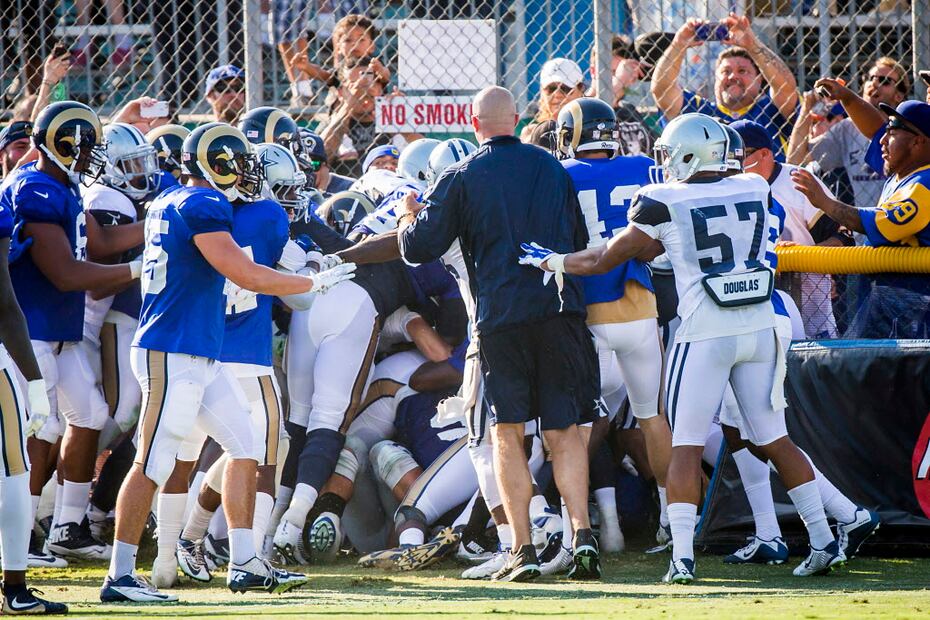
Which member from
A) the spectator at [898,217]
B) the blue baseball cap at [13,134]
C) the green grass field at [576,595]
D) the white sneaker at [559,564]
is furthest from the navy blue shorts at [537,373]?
the blue baseball cap at [13,134]

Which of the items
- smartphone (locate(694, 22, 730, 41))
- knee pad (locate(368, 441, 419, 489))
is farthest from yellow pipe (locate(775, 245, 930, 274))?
knee pad (locate(368, 441, 419, 489))

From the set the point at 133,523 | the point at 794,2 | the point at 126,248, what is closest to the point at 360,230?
the point at 126,248

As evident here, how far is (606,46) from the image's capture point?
7.87 meters

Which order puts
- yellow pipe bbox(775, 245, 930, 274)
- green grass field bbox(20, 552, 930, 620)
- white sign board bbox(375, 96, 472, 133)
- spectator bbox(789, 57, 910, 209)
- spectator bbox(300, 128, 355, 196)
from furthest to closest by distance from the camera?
white sign board bbox(375, 96, 472, 133) < spectator bbox(789, 57, 910, 209) < spectator bbox(300, 128, 355, 196) < yellow pipe bbox(775, 245, 930, 274) < green grass field bbox(20, 552, 930, 620)

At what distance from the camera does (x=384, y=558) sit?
636cm

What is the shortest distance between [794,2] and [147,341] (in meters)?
5.45

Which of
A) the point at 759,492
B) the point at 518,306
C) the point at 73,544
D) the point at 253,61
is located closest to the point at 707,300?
the point at 518,306

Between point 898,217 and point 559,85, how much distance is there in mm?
2528

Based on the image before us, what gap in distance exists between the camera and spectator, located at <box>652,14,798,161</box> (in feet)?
26.9

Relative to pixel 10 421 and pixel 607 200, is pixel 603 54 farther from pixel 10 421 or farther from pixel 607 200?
pixel 10 421

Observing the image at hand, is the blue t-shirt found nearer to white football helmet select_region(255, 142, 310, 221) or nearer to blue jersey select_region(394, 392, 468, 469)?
blue jersey select_region(394, 392, 468, 469)

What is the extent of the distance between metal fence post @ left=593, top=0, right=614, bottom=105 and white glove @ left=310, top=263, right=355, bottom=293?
267 cm

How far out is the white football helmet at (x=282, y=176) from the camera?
664 cm

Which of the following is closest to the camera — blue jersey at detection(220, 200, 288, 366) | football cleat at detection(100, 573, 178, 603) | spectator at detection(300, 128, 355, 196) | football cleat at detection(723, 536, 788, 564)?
football cleat at detection(100, 573, 178, 603)
